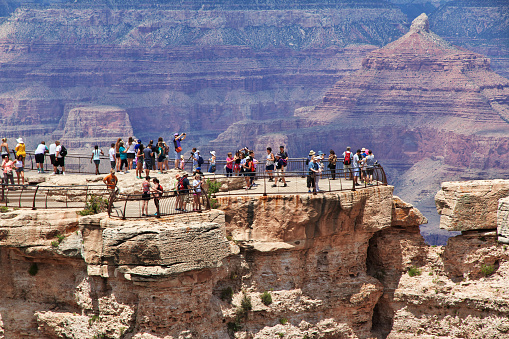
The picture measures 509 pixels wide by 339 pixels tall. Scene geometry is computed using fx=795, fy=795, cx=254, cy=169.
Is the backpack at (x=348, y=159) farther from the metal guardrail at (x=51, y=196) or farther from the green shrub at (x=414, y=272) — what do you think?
the metal guardrail at (x=51, y=196)

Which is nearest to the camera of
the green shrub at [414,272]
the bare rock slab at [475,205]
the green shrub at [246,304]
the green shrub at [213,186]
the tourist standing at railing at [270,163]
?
A: the green shrub at [246,304]

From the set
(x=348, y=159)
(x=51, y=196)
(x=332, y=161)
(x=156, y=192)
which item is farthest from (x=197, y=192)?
(x=348, y=159)

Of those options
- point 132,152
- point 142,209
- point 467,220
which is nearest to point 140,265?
point 142,209

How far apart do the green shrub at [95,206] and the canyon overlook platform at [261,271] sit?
0.55 meters

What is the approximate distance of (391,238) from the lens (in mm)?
44625

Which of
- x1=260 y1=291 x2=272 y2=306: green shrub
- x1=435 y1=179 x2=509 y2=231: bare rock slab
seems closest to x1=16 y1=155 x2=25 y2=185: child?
x1=260 y1=291 x2=272 y2=306: green shrub

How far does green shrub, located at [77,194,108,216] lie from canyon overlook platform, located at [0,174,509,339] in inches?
A: 21.7

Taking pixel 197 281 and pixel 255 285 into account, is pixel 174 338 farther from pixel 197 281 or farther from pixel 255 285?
pixel 255 285

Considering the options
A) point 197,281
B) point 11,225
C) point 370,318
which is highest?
point 11,225

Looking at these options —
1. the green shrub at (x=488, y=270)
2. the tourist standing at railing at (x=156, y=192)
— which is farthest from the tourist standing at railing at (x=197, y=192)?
the green shrub at (x=488, y=270)

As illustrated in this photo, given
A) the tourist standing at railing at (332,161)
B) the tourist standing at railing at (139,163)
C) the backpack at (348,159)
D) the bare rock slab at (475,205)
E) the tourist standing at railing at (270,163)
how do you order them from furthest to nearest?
1. the backpack at (348,159)
2. the tourist standing at railing at (270,163)
3. the tourist standing at railing at (332,161)
4. the bare rock slab at (475,205)
5. the tourist standing at railing at (139,163)

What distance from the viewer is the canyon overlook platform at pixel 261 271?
35594mm

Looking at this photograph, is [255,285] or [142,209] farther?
[255,285]

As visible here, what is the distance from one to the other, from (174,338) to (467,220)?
1728 centimetres
